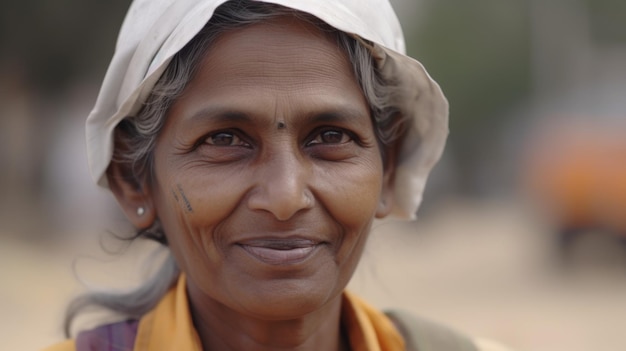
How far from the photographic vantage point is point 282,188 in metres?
2.21

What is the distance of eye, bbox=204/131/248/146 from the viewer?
236 cm

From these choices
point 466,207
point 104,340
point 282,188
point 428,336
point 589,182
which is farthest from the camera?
point 466,207

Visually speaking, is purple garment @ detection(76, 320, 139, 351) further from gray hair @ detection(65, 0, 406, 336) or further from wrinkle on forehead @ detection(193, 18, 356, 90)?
wrinkle on forehead @ detection(193, 18, 356, 90)

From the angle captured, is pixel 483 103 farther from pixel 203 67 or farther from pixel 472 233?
pixel 203 67

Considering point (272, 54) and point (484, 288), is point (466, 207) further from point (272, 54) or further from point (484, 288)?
point (272, 54)

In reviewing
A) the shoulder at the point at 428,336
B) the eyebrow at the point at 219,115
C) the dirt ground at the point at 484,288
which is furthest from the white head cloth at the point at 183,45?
the dirt ground at the point at 484,288

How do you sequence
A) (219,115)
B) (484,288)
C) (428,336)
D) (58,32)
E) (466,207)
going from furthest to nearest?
(466,207) < (58,32) < (484,288) < (428,336) < (219,115)

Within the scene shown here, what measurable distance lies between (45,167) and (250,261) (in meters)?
15.7

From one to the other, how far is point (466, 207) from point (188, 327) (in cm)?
2115

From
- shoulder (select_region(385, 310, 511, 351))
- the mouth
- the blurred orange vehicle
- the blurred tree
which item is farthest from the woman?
the blurred tree

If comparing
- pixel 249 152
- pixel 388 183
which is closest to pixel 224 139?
pixel 249 152

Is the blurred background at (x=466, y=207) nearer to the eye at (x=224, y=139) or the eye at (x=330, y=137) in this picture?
the eye at (x=224, y=139)

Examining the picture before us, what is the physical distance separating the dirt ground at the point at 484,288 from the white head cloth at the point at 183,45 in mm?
2906

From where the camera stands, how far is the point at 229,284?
234 cm
